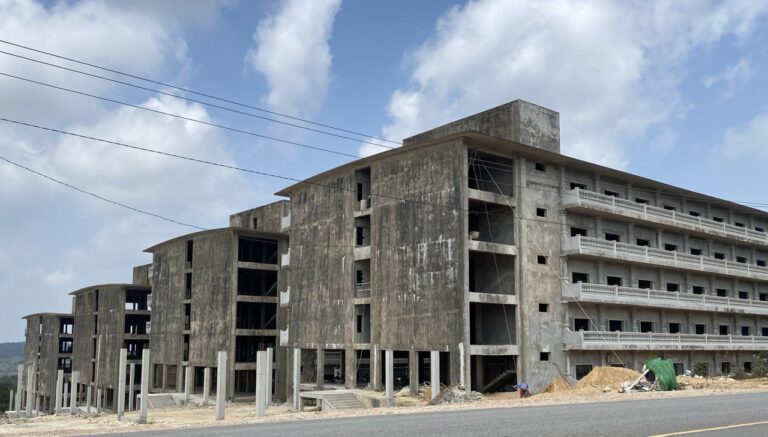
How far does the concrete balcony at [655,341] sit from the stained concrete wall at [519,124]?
1135 cm

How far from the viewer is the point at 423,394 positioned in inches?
1496

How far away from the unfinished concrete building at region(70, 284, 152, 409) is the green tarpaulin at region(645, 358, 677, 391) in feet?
164

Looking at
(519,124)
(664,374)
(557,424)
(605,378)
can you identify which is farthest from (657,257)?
(557,424)

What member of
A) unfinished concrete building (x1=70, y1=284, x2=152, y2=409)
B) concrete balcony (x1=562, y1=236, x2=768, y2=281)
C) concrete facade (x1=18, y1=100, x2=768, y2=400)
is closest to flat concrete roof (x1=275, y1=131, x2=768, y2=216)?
concrete facade (x1=18, y1=100, x2=768, y2=400)

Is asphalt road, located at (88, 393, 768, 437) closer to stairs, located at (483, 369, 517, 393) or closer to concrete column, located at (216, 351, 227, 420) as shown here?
concrete column, located at (216, 351, 227, 420)

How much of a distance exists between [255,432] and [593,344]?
27620 millimetres

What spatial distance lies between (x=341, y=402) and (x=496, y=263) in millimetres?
11579

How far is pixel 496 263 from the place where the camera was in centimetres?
4097

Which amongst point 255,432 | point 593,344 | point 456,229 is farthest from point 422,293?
point 255,432

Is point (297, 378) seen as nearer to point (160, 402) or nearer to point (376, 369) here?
point (376, 369)

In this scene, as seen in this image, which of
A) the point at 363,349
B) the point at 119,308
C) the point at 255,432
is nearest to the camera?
the point at 255,432

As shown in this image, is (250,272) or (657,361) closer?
(657,361)

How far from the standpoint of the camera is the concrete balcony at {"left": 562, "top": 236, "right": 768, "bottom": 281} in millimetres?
41156

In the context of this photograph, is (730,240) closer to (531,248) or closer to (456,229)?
(531,248)
